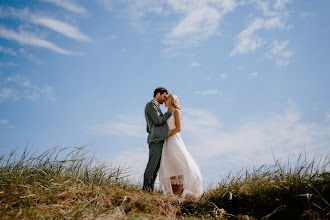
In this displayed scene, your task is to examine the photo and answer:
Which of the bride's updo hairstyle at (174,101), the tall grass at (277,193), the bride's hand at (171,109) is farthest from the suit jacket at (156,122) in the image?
the tall grass at (277,193)

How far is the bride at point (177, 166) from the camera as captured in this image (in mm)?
6508

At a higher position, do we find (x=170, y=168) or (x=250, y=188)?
(x=170, y=168)

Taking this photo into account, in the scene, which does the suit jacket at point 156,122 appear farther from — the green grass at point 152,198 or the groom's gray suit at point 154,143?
the green grass at point 152,198

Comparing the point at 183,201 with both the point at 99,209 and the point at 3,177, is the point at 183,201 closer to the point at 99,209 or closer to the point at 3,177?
the point at 99,209

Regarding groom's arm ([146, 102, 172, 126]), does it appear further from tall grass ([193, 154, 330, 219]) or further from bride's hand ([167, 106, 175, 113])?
tall grass ([193, 154, 330, 219])

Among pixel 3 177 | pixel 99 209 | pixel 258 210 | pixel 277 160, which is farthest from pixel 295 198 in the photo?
pixel 3 177

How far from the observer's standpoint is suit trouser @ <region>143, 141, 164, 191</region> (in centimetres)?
688

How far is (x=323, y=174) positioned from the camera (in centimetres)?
442

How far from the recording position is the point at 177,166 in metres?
6.73

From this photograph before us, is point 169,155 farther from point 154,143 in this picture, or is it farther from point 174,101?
point 174,101

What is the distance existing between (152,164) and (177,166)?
0.61m

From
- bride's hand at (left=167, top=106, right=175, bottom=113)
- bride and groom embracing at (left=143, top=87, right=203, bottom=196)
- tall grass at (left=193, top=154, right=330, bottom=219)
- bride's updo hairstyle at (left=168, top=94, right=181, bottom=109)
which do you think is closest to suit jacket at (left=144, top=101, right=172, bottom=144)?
bride and groom embracing at (left=143, top=87, right=203, bottom=196)

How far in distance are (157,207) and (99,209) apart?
3.18 feet

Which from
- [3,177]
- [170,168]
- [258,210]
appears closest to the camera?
[258,210]
